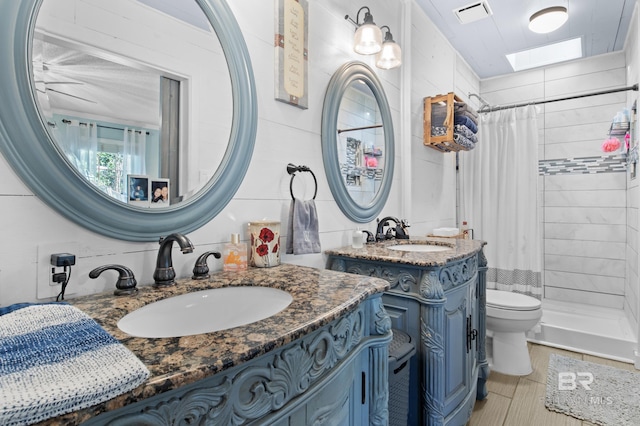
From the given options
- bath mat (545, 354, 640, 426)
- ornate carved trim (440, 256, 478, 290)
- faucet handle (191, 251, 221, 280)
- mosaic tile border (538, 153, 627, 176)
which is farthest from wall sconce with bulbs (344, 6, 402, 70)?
mosaic tile border (538, 153, 627, 176)

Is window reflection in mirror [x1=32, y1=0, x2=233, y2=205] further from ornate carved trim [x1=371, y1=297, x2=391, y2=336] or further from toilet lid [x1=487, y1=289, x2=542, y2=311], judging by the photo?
toilet lid [x1=487, y1=289, x2=542, y2=311]

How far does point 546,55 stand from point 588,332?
2777 mm

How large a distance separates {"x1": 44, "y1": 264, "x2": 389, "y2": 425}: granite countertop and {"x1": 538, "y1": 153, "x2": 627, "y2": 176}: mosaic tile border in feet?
11.3

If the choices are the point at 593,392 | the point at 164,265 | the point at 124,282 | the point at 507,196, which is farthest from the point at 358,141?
the point at 593,392

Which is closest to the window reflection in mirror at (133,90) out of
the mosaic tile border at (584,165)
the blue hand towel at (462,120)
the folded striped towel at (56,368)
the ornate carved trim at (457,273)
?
the folded striped towel at (56,368)

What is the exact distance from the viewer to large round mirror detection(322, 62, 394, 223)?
174cm

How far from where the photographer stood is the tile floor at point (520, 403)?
72.2 inches

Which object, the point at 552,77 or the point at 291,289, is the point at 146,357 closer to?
the point at 291,289

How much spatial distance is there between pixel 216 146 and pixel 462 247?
138cm

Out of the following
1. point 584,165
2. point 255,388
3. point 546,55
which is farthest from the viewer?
point 546,55

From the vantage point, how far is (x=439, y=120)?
259cm

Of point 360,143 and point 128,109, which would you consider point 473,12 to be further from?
point 128,109

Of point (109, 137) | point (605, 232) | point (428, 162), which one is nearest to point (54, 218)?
point (109, 137)

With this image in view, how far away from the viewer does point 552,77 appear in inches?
139
